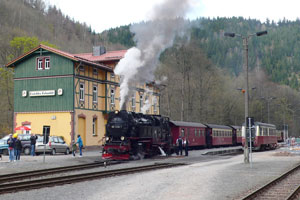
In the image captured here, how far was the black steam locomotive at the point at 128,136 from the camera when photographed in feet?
81.9

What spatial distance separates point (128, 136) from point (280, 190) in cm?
1314

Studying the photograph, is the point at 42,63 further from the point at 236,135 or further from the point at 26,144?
the point at 236,135

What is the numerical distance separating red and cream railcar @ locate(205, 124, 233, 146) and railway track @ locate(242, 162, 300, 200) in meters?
27.4

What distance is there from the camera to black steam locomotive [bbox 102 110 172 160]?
2495 centimetres

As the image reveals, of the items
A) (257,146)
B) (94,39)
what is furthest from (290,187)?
(94,39)

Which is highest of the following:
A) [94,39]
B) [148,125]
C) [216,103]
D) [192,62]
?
[94,39]

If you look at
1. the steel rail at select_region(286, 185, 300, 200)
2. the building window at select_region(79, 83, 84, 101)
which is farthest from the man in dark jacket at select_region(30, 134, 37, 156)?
the steel rail at select_region(286, 185, 300, 200)

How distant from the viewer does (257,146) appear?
38.6m

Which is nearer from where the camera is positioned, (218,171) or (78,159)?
(218,171)

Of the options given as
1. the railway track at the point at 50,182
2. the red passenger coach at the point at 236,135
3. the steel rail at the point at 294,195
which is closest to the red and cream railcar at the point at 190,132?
the red passenger coach at the point at 236,135

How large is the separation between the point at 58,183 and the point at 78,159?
39.5 ft

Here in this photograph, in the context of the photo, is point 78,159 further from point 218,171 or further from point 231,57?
point 231,57

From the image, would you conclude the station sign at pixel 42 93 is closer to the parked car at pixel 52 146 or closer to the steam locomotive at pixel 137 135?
the parked car at pixel 52 146

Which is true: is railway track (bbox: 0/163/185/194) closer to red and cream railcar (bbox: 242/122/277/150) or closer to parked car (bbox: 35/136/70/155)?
parked car (bbox: 35/136/70/155)
